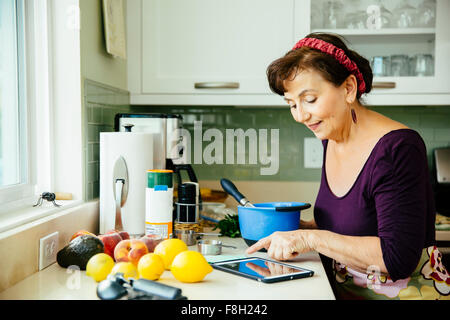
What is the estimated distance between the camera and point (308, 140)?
2.37 meters

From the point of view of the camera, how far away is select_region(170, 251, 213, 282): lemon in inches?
40.8

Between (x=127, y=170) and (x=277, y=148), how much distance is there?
1.06 metres

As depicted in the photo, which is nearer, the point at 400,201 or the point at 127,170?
the point at 400,201

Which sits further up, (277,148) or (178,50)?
(178,50)

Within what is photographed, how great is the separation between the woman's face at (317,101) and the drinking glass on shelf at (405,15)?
0.89 m

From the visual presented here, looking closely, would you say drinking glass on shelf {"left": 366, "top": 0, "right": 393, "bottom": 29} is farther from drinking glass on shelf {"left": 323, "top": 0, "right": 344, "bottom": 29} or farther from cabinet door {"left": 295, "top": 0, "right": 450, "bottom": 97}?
drinking glass on shelf {"left": 323, "top": 0, "right": 344, "bottom": 29}

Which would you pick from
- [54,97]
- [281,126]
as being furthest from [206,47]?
[54,97]

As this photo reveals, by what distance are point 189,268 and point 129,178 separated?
0.57 m

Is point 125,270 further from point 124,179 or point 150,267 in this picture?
point 124,179

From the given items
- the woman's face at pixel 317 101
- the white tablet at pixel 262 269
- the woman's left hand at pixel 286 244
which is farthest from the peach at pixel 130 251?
the woman's face at pixel 317 101

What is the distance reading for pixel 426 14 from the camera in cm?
200

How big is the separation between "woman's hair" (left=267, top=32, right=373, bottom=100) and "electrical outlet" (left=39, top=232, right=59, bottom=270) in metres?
0.74

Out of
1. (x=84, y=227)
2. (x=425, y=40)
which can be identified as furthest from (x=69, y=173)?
(x=425, y=40)

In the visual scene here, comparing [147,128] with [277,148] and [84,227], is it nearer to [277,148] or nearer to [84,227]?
[84,227]
